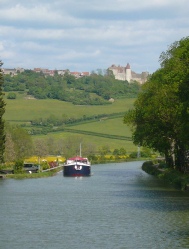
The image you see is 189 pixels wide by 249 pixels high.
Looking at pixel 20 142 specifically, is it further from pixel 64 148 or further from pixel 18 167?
pixel 18 167

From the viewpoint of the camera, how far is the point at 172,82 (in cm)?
7069

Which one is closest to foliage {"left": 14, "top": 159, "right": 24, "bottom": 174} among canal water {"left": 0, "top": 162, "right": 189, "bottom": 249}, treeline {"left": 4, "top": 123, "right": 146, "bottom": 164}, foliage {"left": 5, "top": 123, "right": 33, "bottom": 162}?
canal water {"left": 0, "top": 162, "right": 189, "bottom": 249}

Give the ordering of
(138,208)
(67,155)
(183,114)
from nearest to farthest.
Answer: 1. (138,208)
2. (183,114)
3. (67,155)

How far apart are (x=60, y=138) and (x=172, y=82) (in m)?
127

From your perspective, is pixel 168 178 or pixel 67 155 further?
pixel 67 155

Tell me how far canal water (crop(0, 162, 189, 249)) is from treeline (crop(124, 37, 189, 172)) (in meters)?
9.40

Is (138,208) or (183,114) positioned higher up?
(183,114)

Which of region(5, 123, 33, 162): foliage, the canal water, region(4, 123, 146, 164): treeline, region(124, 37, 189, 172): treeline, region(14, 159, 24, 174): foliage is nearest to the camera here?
the canal water

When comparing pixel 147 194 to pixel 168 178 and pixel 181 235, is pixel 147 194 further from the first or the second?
pixel 181 235

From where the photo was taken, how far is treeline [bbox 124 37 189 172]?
7069 centimetres

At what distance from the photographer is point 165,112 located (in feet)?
240

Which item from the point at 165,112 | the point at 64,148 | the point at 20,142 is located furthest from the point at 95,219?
the point at 64,148

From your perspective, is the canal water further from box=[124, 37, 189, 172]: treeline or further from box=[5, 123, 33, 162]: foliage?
box=[5, 123, 33, 162]: foliage

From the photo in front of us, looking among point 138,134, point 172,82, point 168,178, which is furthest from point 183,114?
point 138,134
